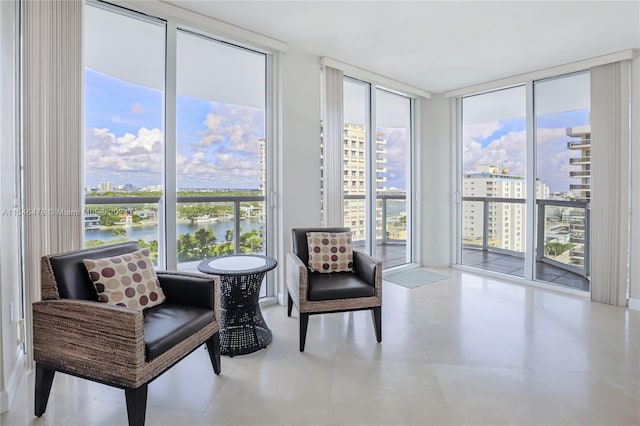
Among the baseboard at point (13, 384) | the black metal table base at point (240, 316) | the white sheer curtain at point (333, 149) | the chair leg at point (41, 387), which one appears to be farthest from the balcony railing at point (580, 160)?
the baseboard at point (13, 384)

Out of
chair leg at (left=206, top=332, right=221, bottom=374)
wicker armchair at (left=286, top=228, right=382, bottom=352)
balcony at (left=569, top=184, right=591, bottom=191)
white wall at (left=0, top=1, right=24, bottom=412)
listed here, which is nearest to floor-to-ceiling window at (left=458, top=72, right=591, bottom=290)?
balcony at (left=569, top=184, right=591, bottom=191)

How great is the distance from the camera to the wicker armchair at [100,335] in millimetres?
1531

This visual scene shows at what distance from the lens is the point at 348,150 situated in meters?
4.21

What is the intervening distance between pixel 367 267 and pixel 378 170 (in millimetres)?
2140

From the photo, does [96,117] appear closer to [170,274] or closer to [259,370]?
[170,274]

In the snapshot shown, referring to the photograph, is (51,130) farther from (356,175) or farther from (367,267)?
(356,175)

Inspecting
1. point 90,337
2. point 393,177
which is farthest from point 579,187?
point 90,337

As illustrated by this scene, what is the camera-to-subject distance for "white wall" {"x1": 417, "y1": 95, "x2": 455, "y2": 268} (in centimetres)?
501

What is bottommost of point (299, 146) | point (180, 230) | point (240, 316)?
point (240, 316)

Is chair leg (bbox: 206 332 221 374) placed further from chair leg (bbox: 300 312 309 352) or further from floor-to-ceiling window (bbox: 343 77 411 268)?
floor-to-ceiling window (bbox: 343 77 411 268)

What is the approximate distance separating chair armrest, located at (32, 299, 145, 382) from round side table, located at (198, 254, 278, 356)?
0.80 meters

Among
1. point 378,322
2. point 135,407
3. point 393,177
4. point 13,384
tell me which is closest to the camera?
point 135,407

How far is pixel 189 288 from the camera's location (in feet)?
6.88

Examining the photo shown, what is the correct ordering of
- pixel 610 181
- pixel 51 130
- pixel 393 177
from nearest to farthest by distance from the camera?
pixel 51 130
pixel 610 181
pixel 393 177
